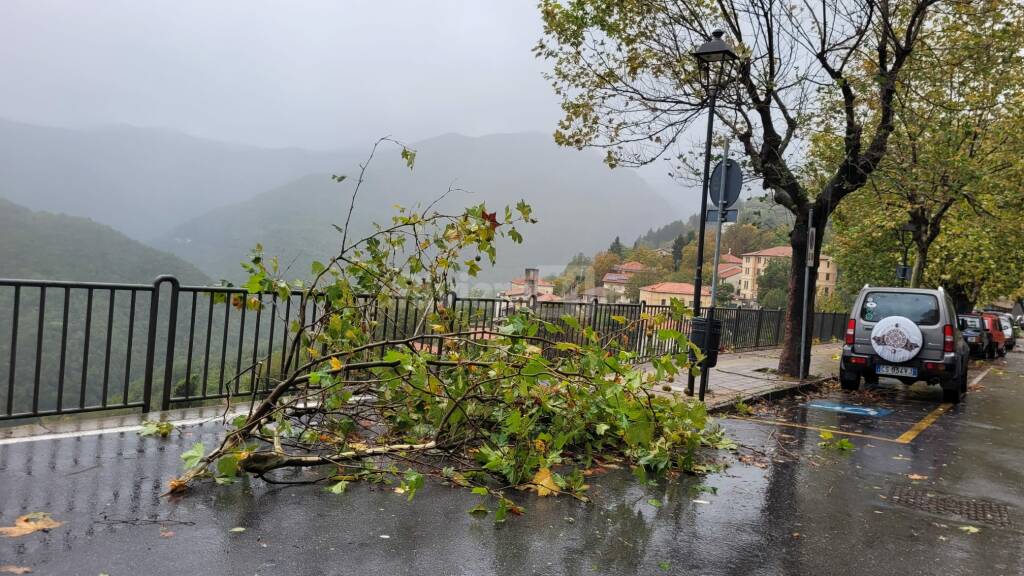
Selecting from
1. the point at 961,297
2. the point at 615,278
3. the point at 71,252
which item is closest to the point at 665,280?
the point at 615,278

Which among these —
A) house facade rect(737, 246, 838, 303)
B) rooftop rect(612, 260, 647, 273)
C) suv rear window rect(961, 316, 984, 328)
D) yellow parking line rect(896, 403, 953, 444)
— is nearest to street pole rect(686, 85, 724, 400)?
yellow parking line rect(896, 403, 953, 444)

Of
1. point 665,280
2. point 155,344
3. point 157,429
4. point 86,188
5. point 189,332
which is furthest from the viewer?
point 86,188

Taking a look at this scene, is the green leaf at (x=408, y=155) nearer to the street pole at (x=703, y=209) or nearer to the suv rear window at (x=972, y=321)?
the street pole at (x=703, y=209)

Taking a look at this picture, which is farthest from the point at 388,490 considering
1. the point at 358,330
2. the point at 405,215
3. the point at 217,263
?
the point at 217,263

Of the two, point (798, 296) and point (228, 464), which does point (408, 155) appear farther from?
point (798, 296)

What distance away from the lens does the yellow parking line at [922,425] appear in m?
8.47

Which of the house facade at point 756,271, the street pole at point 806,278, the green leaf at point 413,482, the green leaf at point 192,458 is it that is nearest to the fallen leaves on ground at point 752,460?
the green leaf at point 413,482

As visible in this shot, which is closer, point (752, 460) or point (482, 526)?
point (482, 526)

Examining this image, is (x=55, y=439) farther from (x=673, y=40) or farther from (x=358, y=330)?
(x=673, y=40)

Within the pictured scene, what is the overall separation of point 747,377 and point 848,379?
1699mm

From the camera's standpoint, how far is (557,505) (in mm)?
4785

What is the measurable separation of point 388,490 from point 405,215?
322 centimetres

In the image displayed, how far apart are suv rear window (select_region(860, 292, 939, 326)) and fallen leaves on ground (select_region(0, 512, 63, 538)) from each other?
1216 centimetres

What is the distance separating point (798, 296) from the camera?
14320 mm
